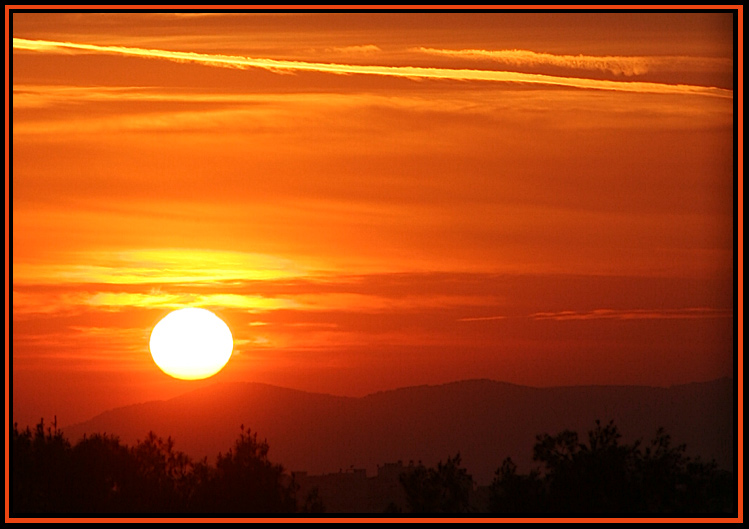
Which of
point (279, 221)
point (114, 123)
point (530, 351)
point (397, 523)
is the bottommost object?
point (397, 523)

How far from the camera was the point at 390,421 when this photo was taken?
22.0 metres

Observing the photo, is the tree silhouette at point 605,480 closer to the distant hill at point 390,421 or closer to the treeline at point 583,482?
the treeline at point 583,482

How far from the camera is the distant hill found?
1955 centimetres

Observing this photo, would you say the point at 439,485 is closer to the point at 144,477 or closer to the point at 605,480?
the point at 605,480

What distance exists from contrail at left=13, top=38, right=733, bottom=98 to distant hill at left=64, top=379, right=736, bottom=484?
16.9ft

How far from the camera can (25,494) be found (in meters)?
19.0

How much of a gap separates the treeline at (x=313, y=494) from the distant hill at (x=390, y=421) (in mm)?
339

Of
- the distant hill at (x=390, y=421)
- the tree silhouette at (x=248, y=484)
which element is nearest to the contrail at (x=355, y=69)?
the distant hill at (x=390, y=421)

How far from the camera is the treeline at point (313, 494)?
806 inches

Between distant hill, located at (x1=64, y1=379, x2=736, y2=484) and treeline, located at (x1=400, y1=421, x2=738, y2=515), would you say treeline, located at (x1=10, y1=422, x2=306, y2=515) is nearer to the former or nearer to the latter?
distant hill, located at (x1=64, y1=379, x2=736, y2=484)
